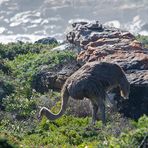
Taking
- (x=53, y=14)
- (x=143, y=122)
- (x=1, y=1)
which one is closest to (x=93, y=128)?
(x=143, y=122)

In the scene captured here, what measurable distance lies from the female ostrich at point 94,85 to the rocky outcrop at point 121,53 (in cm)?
115

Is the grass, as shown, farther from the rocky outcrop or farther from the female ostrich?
the rocky outcrop

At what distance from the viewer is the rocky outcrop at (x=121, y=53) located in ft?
49.0

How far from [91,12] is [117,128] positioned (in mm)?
91443

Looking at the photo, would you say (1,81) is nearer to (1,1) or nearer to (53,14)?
(53,14)

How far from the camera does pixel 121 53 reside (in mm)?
16438

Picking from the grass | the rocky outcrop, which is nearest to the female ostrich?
the grass

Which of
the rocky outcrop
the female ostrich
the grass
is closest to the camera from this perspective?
the grass

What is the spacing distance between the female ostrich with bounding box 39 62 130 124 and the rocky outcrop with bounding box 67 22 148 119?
3.79 ft

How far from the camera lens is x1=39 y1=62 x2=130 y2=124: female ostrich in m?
13.3

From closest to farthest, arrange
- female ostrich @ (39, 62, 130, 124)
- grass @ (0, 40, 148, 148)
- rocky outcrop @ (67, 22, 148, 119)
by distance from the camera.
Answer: grass @ (0, 40, 148, 148), female ostrich @ (39, 62, 130, 124), rocky outcrop @ (67, 22, 148, 119)

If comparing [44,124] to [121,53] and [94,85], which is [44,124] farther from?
[121,53]

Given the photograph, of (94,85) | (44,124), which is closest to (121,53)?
(94,85)

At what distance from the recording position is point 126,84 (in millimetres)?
13812
